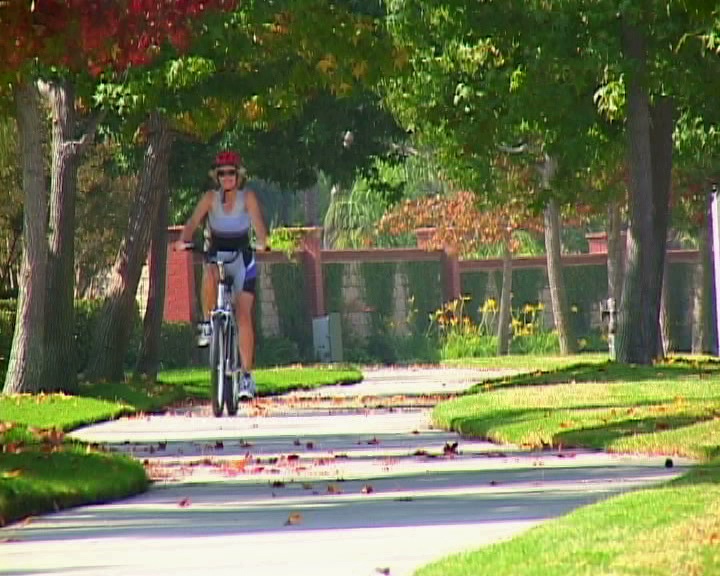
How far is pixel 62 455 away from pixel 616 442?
3.72m

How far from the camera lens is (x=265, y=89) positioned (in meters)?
25.0

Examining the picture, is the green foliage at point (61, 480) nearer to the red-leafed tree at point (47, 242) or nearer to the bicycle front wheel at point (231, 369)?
the bicycle front wheel at point (231, 369)

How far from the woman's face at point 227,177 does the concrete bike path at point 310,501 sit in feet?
6.45

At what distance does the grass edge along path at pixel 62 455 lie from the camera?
12094 mm

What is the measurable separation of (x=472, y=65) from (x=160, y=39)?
1304 centimetres

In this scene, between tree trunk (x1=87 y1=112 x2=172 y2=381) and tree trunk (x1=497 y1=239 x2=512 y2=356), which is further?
tree trunk (x1=497 y1=239 x2=512 y2=356)

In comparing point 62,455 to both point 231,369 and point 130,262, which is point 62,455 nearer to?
point 231,369

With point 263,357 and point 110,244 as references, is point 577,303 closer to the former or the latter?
point 263,357

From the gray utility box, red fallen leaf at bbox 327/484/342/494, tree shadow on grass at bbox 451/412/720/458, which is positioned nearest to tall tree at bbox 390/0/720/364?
tree shadow on grass at bbox 451/412/720/458

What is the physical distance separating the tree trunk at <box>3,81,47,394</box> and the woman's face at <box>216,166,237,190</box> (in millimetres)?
7464

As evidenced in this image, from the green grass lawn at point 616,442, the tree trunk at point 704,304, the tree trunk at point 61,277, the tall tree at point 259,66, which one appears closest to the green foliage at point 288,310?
the tree trunk at point 704,304

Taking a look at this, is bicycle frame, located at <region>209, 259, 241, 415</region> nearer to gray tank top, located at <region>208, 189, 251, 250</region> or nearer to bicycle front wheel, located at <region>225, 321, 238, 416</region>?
bicycle front wheel, located at <region>225, 321, 238, 416</region>

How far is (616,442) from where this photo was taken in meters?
14.9

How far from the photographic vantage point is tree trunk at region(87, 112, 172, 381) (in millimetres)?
27828
